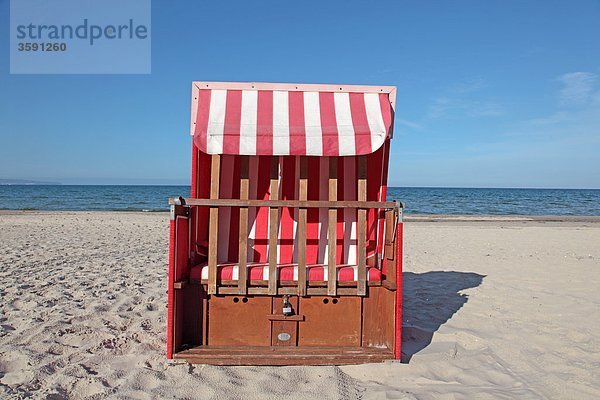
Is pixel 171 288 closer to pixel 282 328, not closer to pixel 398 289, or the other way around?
pixel 282 328

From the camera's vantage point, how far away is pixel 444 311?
539 cm

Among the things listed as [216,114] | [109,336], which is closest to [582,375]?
[216,114]

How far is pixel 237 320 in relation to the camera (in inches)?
149

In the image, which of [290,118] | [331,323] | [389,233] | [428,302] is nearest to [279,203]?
[290,118]

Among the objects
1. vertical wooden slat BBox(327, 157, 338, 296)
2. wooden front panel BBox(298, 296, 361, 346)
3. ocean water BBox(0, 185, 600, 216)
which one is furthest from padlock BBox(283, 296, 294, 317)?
ocean water BBox(0, 185, 600, 216)

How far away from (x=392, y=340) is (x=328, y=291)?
63 centimetres

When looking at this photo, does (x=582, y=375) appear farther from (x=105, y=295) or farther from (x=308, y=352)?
(x=105, y=295)

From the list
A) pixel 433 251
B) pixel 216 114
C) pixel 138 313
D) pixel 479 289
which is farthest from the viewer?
pixel 433 251

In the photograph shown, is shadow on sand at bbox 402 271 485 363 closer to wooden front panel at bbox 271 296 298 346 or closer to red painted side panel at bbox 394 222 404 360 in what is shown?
red painted side panel at bbox 394 222 404 360

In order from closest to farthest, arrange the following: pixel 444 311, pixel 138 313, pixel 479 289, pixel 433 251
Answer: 1. pixel 138 313
2. pixel 444 311
3. pixel 479 289
4. pixel 433 251

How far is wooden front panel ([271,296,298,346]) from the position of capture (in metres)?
3.78

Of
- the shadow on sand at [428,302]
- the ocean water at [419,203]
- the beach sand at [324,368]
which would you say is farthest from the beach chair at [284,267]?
the ocean water at [419,203]

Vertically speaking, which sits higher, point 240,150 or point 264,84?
point 264,84

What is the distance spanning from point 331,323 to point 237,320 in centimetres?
77
